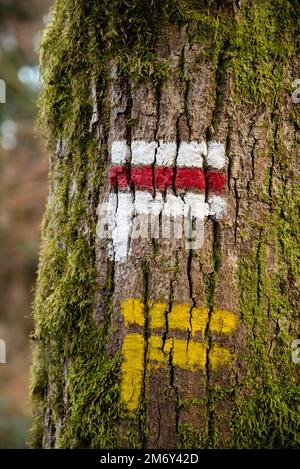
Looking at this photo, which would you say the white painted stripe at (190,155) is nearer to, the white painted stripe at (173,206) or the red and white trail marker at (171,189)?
the red and white trail marker at (171,189)

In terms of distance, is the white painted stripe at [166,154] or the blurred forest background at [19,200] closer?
the white painted stripe at [166,154]

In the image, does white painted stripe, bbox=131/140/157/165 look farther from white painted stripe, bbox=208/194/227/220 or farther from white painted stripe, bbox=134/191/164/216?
white painted stripe, bbox=208/194/227/220

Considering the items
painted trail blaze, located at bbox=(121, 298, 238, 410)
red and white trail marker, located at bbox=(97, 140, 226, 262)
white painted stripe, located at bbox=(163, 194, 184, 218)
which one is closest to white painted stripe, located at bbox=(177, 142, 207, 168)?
red and white trail marker, located at bbox=(97, 140, 226, 262)

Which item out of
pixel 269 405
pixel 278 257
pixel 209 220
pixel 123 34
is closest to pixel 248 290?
pixel 278 257

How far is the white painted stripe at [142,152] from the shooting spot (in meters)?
1.52

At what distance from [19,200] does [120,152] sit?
6.71m

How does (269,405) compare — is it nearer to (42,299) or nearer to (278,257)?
(278,257)

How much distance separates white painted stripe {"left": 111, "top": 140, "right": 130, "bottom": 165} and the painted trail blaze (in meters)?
0.45

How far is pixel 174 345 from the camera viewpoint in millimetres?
1487

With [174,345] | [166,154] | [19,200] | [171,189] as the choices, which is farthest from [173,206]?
[19,200]

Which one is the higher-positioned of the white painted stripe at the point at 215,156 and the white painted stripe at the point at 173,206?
the white painted stripe at the point at 215,156

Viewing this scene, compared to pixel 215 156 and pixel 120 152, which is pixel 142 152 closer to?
pixel 120 152

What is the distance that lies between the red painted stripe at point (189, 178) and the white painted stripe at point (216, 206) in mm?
44

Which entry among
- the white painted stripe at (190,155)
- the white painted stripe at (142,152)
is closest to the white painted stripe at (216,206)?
the white painted stripe at (190,155)
